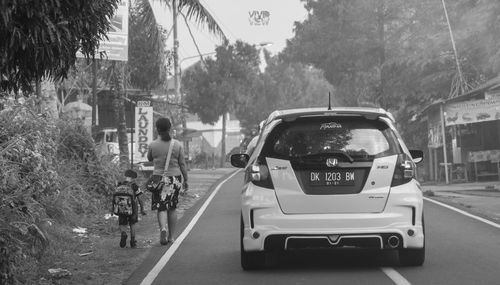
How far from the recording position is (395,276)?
779 cm

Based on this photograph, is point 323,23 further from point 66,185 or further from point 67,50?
point 67,50

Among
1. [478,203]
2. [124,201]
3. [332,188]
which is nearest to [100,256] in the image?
[124,201]

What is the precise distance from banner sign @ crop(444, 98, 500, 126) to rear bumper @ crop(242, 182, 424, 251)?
60.2 feet

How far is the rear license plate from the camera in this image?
25.8 feet

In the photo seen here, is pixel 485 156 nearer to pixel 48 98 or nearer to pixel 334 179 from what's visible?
pixel 48 98

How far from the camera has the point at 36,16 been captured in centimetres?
505

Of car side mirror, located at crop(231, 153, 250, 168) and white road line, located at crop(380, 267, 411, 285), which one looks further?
car side mirror, located at crop(231, 153, 250, 168)

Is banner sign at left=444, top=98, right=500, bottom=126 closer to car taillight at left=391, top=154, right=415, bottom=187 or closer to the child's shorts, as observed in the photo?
the child's shorts

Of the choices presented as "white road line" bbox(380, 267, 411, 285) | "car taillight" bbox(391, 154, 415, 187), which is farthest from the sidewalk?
"car taillight" bbox(391, 154, 415, 187)

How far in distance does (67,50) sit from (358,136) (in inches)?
135

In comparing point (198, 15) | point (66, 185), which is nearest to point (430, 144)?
point (198, 15)

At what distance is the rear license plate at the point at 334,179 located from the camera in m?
7.87

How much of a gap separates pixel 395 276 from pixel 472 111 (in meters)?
19.1

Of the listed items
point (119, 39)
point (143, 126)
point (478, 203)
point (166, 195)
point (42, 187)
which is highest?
point (119, 39)
